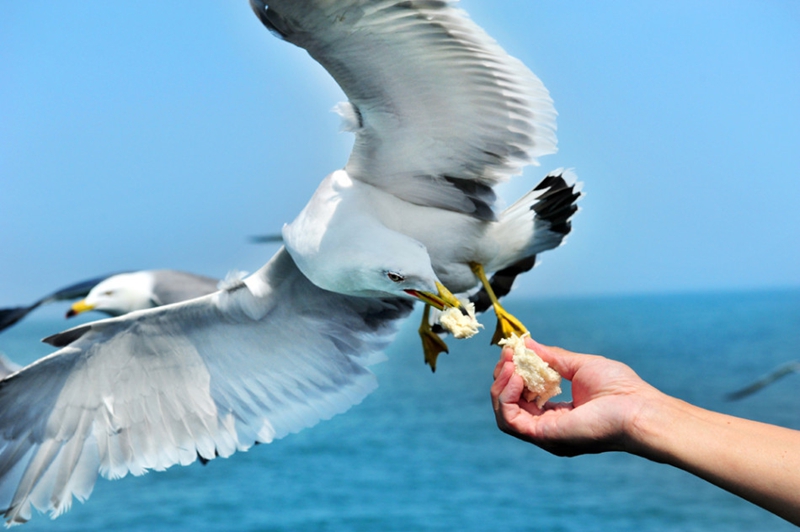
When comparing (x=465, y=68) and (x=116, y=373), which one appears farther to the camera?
(x=116, y=373)

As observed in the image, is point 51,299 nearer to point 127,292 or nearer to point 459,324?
point 127,292

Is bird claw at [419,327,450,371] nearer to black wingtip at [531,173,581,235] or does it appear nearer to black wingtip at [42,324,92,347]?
black wingtip at [531,173,581,235]

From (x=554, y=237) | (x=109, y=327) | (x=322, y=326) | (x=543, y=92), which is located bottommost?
(x=109, y=327)

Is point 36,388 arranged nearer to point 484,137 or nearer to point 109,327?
point 109,327

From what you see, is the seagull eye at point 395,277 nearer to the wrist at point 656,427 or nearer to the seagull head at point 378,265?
the seagull head at point 378,265

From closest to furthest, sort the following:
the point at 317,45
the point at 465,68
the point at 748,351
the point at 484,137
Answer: the point at 317,45 < the point at 465,68 < the point at 484,137 < the point at 748,351

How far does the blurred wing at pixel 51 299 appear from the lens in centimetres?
339

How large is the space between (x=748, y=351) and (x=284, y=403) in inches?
1029

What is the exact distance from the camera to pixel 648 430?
1.27m

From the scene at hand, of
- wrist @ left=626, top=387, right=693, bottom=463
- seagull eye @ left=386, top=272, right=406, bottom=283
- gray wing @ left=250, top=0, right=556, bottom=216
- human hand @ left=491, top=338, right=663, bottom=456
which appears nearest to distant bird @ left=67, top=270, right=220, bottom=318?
gray wing @ left=250, top=0, right=556, bottom=216

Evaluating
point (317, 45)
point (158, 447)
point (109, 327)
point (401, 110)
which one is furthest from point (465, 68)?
point (158, 447)

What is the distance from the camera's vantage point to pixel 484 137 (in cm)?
183

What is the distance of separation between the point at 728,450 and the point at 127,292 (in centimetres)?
339

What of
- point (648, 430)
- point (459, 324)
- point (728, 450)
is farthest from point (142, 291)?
point (728, 450)
